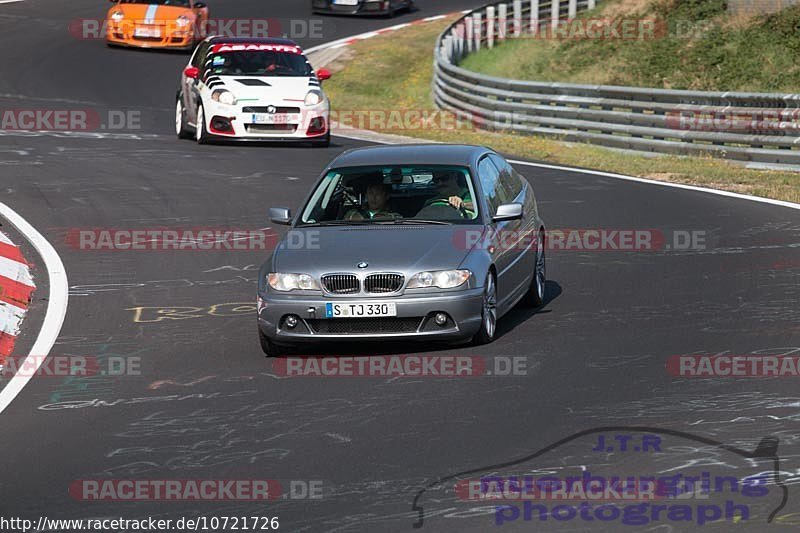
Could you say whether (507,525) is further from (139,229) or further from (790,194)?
(790,194)

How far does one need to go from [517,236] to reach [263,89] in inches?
508

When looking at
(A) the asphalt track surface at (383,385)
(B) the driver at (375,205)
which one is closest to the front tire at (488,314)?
(A) the asphalt track surface at (383,385)

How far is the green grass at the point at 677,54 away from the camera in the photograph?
32625 millimetres

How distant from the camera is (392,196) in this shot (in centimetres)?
1186

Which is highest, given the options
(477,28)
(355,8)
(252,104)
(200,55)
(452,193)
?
(452,193)

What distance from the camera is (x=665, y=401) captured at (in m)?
9.16

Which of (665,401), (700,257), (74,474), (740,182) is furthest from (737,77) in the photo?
(74,474)

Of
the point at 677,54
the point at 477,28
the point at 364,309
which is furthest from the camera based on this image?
the point at 477,28

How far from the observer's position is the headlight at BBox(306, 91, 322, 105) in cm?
2452

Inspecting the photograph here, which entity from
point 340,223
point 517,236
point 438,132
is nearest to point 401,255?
point 340,223

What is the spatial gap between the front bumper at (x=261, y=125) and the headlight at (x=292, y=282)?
13730 mm

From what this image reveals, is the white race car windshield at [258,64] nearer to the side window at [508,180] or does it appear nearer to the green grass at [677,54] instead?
the green grass at [677,54]

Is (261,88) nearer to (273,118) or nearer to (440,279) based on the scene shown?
(273,118)

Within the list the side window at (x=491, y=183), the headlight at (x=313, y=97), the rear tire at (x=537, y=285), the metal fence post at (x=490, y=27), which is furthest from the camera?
the metal fence post at (x=490, y=27)
